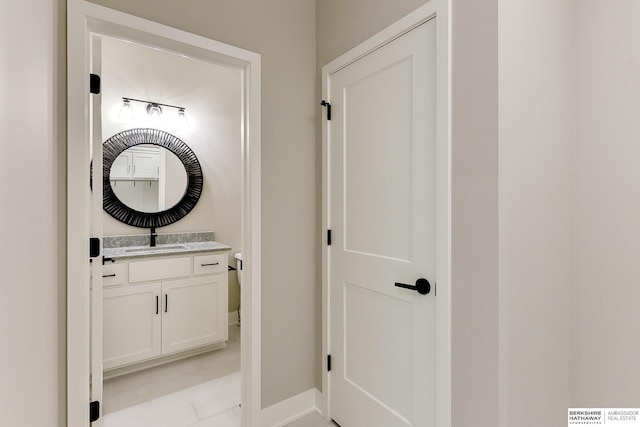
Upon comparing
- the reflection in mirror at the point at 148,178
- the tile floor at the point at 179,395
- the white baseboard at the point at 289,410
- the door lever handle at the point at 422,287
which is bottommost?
the tile floor at the point at 179,395

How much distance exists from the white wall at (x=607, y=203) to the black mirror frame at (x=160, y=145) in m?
3.09

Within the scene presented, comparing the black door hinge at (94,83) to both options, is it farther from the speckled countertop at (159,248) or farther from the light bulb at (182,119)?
the light bulb at (182,119)

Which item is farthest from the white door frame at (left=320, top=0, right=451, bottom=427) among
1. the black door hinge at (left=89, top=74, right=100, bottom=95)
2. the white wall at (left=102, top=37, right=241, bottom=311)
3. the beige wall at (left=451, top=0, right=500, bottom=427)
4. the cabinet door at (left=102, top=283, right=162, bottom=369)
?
the white wall at (left=102, top=37, right=241, bottom=311)

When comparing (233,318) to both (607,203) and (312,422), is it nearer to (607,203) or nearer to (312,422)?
(312,422)

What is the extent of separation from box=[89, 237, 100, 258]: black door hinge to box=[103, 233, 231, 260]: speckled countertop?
3.40ft

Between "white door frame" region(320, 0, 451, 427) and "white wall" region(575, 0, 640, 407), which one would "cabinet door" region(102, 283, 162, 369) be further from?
"white wall" region(575, 0, 640, 407)

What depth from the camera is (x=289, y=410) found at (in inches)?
74.1

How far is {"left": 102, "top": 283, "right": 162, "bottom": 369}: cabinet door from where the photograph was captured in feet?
7.50

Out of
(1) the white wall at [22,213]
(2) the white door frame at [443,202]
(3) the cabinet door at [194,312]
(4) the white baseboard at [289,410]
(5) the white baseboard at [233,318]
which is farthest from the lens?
(5) the white baseboard at [233,318]

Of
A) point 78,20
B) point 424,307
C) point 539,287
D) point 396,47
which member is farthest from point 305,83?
point 539,287

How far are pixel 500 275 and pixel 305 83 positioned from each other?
1.58 meters

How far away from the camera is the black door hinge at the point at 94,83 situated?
4.48 feet

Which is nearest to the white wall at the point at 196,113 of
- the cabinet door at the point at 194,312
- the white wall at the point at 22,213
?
the cabinet door at the point at 194,312

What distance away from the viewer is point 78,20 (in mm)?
1265
